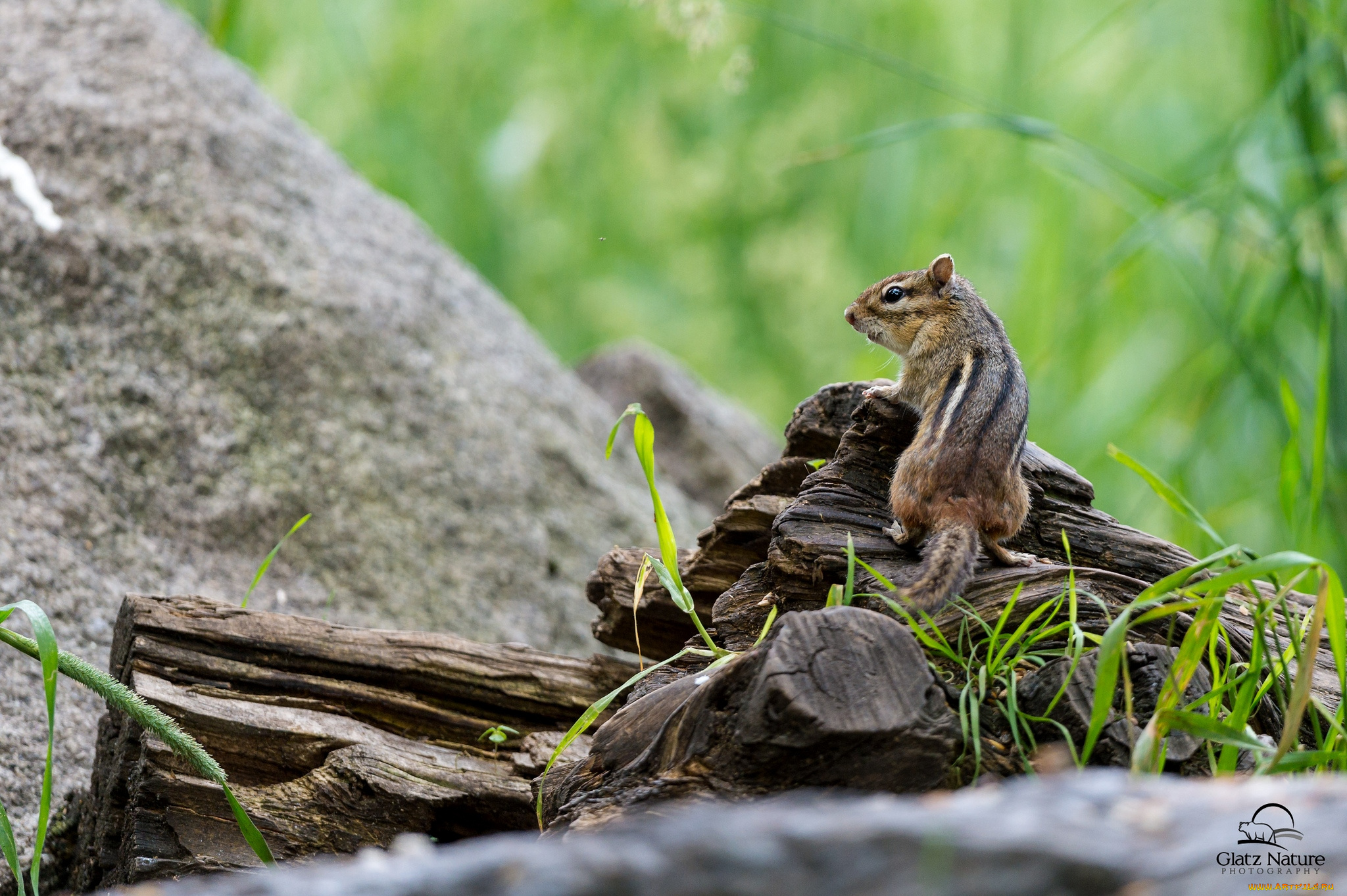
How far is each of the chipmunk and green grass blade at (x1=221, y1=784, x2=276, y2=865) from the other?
1.21 metres

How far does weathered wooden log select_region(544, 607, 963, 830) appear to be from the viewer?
1612 millimetres

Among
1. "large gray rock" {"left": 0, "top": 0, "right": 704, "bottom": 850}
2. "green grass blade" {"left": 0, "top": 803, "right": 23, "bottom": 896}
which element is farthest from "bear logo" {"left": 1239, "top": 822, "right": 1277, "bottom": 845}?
"large gray rock" {"left": 0, "top": 0, "right": 704, "bottom": 850}

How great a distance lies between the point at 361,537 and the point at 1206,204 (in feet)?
8.26

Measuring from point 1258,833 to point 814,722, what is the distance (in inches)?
24.4

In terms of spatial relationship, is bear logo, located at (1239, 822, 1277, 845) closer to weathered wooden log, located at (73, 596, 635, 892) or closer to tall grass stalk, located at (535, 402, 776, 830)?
tall grass stalk, located at (535, 402, 776, 830)

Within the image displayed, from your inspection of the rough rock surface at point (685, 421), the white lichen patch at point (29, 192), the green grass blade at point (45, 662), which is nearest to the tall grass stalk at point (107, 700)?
the green grass blade at point (45, 662)

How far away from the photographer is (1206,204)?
2.86 meters

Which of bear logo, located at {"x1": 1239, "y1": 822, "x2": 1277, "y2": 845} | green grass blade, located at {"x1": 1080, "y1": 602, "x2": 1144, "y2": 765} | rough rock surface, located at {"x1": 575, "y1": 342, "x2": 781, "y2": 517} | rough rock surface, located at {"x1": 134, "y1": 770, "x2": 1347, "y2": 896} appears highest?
rough rock surface, located at {"x1": 575, "y1": 342, "x2": 781, "y2": 517}

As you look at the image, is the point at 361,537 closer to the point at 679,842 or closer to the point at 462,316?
the point at 462,316

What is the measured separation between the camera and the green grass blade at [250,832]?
6.23 feet

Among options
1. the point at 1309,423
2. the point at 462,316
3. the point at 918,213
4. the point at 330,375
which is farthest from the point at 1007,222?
the point at 330,375

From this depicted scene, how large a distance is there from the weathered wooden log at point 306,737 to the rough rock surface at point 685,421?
254cm

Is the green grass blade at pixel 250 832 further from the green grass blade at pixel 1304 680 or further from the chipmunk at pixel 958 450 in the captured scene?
the green grass blade at pixel 1304 680

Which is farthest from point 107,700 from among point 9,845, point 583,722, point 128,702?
point 583,722
